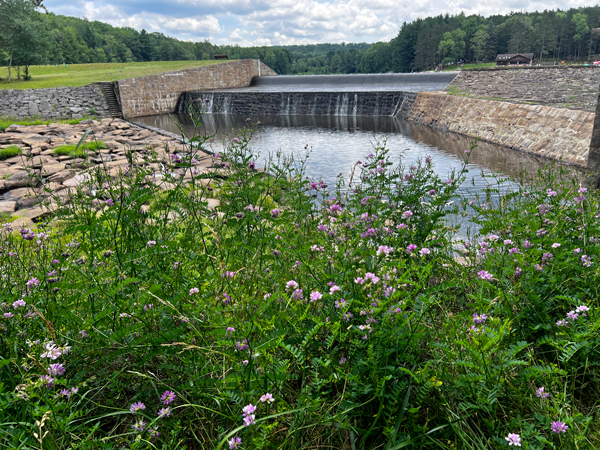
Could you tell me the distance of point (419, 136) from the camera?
43.0ft

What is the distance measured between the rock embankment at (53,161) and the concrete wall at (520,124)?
710cm

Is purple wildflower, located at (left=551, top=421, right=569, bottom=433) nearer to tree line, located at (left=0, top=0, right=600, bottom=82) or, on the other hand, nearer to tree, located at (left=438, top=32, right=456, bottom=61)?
tree line, located at (left=0, top=0, right=600, bottom=82)

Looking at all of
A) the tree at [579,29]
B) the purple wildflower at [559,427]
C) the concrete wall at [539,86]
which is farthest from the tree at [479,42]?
the purple wildflower at [559,427]

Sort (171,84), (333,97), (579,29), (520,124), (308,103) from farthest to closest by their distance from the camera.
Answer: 1. (579,29)
2. (171,84)
3. (308,103)
4. (333,97)
5. (520,124)

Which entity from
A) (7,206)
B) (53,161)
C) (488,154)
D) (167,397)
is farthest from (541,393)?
(488,154)

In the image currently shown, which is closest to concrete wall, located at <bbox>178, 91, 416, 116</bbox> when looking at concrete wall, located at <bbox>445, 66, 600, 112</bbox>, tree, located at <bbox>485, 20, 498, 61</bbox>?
concrete wall, located at <bbox>445, 66, 600, 112</bbox>

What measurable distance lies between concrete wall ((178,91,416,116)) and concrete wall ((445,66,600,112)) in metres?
3.10

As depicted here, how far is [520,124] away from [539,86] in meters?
5.12

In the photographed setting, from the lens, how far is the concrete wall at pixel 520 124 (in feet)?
29.2

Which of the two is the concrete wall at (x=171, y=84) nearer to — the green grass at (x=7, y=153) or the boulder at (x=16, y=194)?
the green grass at (x=7, y=153)

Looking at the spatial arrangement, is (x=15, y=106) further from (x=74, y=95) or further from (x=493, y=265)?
(x=493, y=265)

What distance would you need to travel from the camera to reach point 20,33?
82.5 ft

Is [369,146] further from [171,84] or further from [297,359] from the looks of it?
[171,84]

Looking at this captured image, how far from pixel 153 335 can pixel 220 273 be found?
1.26 ft
